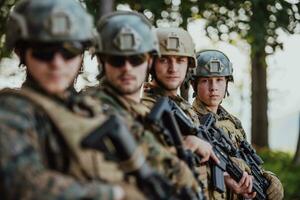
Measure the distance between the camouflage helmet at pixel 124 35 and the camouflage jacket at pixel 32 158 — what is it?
37.5 inches

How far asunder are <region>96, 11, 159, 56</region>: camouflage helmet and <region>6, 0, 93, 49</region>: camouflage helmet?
58cm

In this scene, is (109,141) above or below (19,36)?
below

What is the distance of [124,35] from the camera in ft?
13.3

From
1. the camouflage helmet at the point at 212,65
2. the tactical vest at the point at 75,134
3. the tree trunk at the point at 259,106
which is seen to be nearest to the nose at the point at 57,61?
the tactical vest at the point at 75,134

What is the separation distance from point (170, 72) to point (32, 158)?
258 centimetres

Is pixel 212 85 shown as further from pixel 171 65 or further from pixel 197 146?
pixel 197 146

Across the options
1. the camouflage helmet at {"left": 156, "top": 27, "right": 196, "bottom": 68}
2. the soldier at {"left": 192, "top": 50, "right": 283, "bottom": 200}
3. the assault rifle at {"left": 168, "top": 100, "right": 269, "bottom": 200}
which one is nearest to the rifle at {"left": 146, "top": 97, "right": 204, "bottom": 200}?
the assault rifle at {"left": 168, "top": 100, "right": 269, "bottom": 200}

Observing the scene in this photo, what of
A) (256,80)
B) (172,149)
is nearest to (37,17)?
(172,149)

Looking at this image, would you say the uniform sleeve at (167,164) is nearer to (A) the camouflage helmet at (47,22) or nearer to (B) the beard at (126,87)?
(B) the beard at (126,87)

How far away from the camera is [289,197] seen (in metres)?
14.3

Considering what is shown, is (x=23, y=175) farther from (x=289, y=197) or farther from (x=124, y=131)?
(x=289, y=197)

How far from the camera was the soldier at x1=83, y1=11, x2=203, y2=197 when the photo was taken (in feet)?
13.1

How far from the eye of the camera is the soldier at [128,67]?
4.01 m

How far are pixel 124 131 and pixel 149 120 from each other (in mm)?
757
